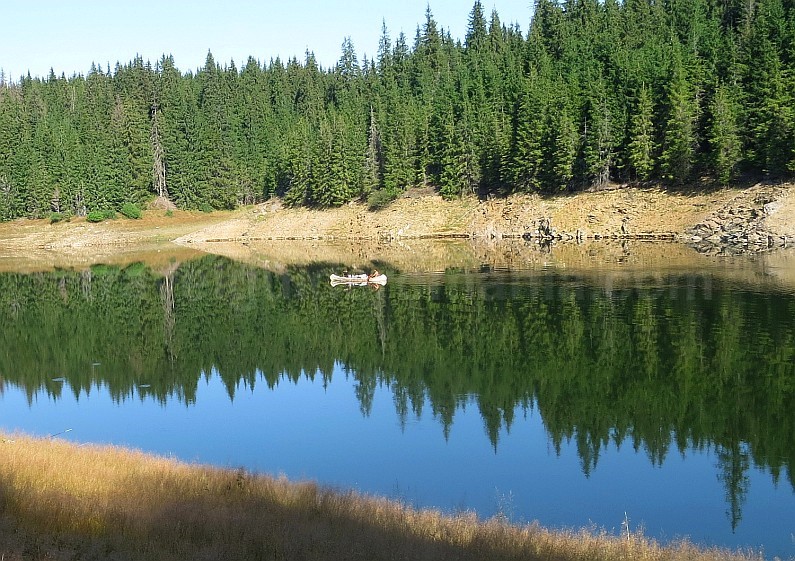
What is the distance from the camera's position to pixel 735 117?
85.0 m

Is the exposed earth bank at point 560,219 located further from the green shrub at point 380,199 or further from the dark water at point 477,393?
the dark water at point 477,393

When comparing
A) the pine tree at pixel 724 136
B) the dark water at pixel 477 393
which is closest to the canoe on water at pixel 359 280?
the dark water at pixel 477 393

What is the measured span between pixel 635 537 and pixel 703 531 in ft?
9.62

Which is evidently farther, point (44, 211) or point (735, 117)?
point (44, 211)

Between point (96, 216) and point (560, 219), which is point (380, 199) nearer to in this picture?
point (560, 219)

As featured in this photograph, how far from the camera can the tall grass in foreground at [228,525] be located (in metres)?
11.5

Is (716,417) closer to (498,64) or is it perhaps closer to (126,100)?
(498,64)

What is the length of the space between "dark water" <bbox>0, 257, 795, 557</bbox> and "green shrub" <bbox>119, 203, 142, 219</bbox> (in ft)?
241

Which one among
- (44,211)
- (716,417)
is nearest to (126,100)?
(44,211)

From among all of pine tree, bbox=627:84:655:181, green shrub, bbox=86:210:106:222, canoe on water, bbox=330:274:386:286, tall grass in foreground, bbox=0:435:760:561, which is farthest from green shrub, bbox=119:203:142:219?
tall grass in foreground, bbox=0:435:760:561

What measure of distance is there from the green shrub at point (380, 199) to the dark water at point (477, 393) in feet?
193

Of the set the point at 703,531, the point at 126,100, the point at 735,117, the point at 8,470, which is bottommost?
the point at 703,531

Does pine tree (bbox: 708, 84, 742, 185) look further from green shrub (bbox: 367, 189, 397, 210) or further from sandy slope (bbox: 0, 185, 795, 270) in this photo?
green shrub (bbox: 367, 189, 397, 210)

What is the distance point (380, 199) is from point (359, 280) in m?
53.7
